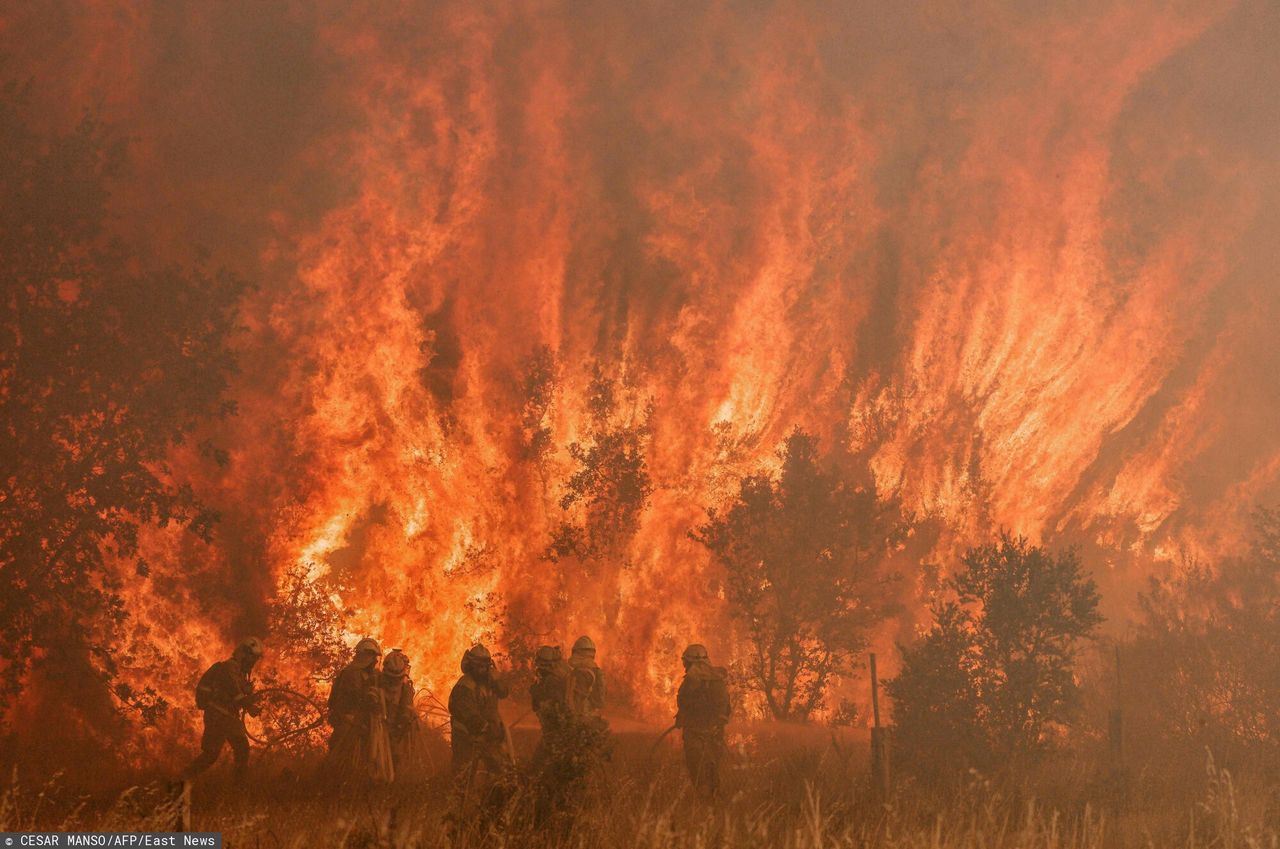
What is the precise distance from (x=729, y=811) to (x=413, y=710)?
8.45 m

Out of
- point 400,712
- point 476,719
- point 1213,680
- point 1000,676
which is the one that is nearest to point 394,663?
point 400,712

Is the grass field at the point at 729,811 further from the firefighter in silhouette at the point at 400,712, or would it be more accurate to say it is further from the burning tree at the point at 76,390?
the burning tree at the point at 76,390

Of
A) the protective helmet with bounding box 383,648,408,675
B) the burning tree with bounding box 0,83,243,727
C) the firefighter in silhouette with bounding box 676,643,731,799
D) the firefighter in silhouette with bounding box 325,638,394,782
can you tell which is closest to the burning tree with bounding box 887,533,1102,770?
the firefighter in silhouette with bounding box 676,643,731,799

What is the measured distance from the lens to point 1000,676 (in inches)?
738

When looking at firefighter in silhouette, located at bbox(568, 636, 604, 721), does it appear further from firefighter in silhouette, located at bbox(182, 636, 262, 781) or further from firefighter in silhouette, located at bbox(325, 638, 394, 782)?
firefighter in silhouette, located at bbox(182, 636, 262, 781)

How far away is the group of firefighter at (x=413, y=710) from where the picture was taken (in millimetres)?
13914

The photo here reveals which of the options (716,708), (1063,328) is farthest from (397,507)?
(1063,328)

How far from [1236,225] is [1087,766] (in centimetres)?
4108

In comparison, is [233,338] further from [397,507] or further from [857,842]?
[857,842]

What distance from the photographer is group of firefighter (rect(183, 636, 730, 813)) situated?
45.6 ft

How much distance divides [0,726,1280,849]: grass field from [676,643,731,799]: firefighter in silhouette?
18.6 inches

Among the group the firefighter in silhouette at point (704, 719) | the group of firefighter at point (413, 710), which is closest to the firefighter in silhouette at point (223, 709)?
the group of firefighter at point (413, 710)

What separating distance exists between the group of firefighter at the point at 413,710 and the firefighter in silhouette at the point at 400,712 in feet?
0.07

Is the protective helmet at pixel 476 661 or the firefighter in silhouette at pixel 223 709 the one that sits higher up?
the protective helmet at pixel 476 661
